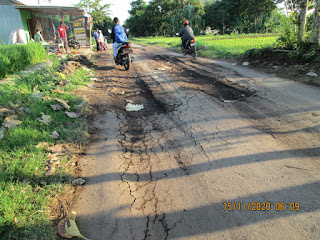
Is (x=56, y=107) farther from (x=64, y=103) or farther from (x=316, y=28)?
(x=316, y=28)

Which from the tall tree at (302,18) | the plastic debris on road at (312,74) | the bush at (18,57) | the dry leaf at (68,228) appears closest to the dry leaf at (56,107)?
the dry leaf at (68,228)

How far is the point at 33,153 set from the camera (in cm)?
292

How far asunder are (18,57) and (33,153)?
5660 mm

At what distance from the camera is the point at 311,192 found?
2.16 meters

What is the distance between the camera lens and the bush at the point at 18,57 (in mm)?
6385

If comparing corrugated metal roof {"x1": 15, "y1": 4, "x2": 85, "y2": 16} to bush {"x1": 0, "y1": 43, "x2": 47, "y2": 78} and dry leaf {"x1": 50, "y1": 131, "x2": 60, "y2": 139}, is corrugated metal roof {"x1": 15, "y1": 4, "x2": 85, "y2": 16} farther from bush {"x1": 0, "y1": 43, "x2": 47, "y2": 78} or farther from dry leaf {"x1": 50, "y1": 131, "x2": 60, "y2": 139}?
dry leaf {"x1": 50, "y1": 131, "x2": 60, "y2": 139}

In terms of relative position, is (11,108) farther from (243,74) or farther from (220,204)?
(243,74)

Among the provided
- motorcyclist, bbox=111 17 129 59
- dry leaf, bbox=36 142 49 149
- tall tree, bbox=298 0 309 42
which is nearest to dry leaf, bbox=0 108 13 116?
dry leaf, bbox=36 142 49 149

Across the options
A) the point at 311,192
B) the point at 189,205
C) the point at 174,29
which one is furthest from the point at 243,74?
the point at 174,29

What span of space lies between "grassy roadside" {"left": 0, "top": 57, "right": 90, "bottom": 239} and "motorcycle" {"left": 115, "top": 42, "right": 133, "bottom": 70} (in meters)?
3.22

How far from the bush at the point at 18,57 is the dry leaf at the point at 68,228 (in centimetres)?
614

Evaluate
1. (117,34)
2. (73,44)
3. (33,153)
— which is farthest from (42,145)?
(73,44)

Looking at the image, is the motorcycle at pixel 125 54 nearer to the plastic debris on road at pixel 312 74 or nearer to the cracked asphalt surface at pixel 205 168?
the cracked asphalt surface at pixel 205 168

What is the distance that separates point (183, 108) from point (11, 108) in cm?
343
